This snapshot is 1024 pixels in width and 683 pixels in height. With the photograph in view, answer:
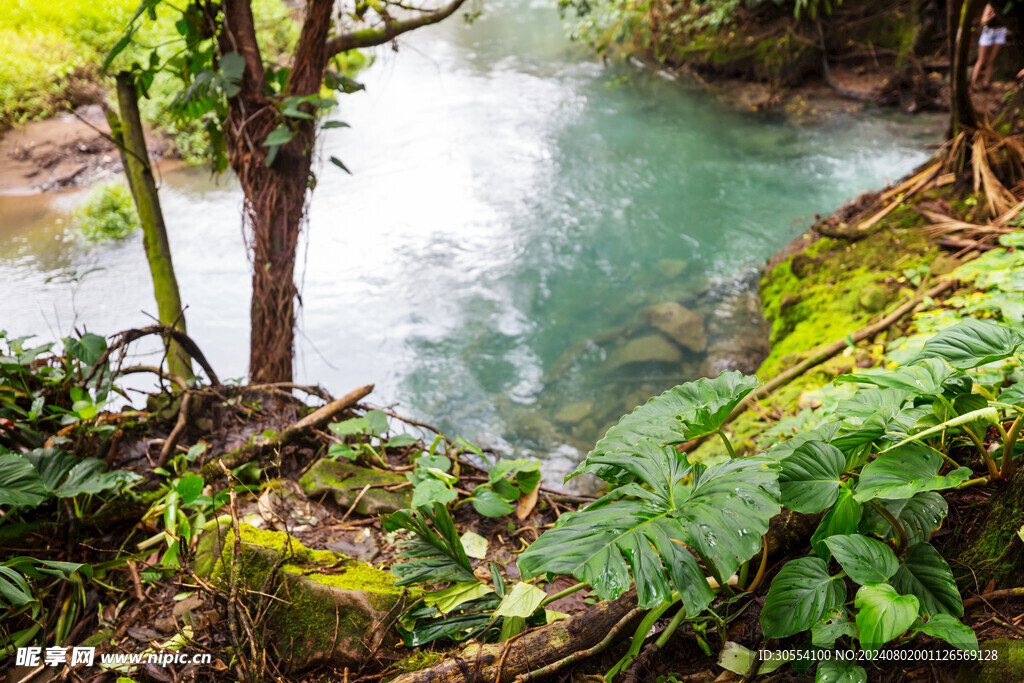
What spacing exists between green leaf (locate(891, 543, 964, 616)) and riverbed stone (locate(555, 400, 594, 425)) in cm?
292

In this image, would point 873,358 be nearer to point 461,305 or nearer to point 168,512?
point 168,512

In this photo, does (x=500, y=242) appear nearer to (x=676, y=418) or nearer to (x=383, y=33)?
(x=383, y=33)

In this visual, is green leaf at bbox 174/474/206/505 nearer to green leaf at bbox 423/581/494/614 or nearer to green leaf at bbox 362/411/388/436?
green leaf at bbox 362/411/388/436

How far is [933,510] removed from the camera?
1123 millimetres

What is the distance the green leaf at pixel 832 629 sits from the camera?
1.07m

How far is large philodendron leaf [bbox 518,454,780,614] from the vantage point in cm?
95

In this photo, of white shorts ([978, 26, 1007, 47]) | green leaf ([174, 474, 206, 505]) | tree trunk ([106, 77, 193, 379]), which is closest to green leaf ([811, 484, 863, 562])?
green leaf ([174, 474, 206, 505])

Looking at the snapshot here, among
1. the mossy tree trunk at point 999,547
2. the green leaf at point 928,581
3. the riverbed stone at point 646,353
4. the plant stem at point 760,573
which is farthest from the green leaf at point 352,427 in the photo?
the riverbed stone at point 646,353

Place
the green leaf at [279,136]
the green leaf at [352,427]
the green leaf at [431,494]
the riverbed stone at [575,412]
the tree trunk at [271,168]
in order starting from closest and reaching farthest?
the green leaf at [431,494] → the green leaf at [352,427] → the green leaf at [279,136] → the tree trunk at [271,168] → the riverbed stone at [575,412]

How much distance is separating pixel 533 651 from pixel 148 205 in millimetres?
2668

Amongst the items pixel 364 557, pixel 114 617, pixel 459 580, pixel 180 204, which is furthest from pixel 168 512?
pixel 180 204

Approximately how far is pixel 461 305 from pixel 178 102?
298 centimetres

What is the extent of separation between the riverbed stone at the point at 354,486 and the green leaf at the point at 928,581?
140 centimetres

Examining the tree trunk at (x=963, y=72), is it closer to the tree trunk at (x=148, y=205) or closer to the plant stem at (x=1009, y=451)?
the plant stem at (x=1009, y=451)
